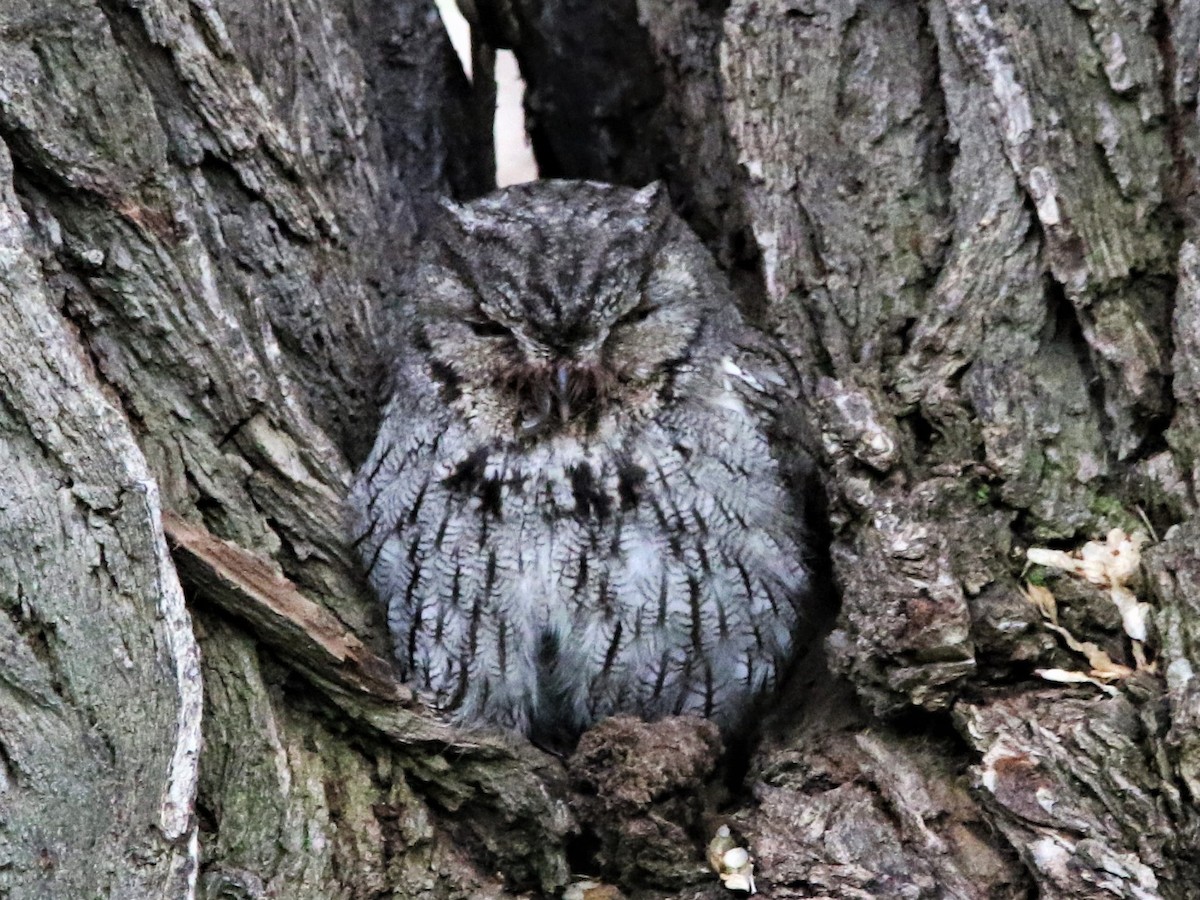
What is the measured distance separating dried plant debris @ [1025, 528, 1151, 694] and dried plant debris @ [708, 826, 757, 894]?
64 centimetres

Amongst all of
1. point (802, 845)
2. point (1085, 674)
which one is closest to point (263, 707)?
point (802, 845)

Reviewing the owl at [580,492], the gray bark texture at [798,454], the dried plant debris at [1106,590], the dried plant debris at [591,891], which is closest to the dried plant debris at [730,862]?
the gray bark texture at [798,454]

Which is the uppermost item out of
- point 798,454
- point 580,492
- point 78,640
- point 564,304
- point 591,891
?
point 564,304

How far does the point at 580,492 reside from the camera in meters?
2.86

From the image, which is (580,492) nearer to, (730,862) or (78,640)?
(730,862)

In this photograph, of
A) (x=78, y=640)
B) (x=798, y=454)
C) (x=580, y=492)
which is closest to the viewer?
(x=78, y=640)

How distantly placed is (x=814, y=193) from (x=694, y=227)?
1.82 feet

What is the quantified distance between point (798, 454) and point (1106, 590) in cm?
77

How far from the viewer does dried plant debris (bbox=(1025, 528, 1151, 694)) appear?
2.45 metres

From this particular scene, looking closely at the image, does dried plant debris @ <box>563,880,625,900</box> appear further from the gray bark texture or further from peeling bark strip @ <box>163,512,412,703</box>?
peeling bark strip @ <box>163,512,412,703</box>

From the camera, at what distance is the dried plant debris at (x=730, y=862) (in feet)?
8.25

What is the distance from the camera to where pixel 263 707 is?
8.48 feet

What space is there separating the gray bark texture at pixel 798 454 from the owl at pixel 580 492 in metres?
0.15

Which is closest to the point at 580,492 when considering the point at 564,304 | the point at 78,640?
the point at 564,304
